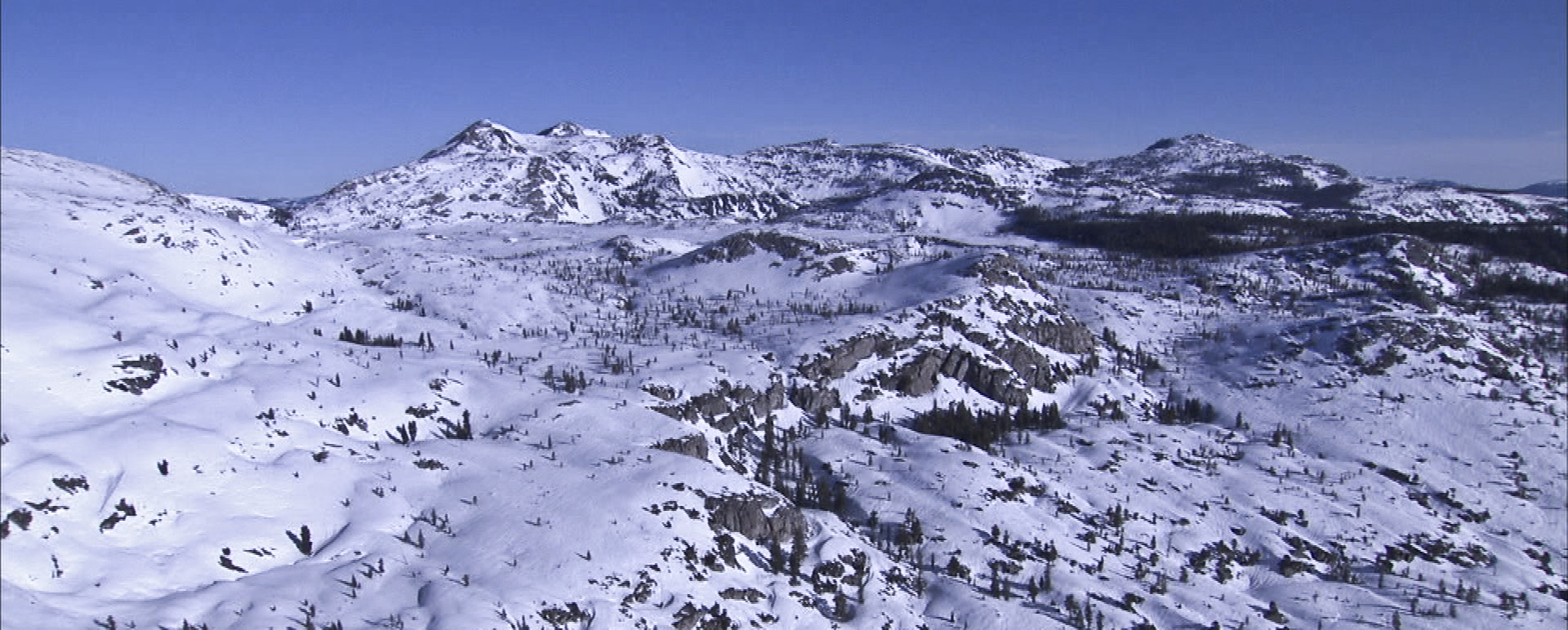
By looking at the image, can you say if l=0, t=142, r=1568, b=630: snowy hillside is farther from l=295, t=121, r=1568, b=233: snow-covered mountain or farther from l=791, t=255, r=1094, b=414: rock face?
l=295, t=121, r=1568, b=233: snow-covered mountain

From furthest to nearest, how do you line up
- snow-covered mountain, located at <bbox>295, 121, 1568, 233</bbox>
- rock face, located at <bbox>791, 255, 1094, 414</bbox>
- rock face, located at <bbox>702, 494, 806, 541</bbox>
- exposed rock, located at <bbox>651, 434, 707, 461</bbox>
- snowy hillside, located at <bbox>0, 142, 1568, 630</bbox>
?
1. snow-covered mountain, located at <bbox>295, 121, 1568, 233</bbox>
2. rock face, located at <bbox>791, 255, 1094, 414</bbox>
3. exposed rock, located at <bbox>651, 434, 707, 461</bbox>
4. rock face, located at <bbox>702, 494, 806, 541</bbox>
5. snowy hillside, located at <bbox>0, 142, 1568, 630</bbox>

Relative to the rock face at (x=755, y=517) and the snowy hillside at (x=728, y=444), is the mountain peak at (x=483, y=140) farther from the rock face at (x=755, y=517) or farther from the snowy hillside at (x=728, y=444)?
the rock face at (x=755, y=517)

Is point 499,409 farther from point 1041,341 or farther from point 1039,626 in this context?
point 1041,341

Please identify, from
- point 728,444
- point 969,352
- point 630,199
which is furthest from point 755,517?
point 630,199

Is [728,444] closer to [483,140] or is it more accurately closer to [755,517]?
[755,517]

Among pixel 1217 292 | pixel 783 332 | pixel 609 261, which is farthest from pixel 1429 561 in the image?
pixel 609 261

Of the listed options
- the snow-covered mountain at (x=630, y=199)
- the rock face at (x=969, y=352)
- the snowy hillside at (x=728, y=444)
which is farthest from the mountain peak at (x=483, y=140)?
the rock face at (x=969, y=352)

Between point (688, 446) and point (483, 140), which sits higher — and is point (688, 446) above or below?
below

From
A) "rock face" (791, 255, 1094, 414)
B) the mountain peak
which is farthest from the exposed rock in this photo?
the mountain peak
